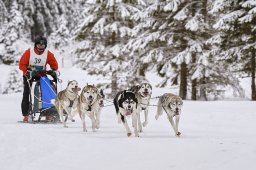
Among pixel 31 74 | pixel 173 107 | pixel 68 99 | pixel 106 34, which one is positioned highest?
pixel 106 34

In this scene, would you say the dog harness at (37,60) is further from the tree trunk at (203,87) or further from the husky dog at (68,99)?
the tree trunk at (203,87)

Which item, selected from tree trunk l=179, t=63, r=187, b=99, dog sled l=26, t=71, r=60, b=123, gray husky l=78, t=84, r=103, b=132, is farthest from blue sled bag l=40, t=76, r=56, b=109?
tree trunk l=179, t=63, r=187, b=99

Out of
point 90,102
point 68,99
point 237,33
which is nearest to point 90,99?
point 90,102

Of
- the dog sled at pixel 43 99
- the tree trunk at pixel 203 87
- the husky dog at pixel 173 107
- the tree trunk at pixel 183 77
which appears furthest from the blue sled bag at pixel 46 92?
the tree trunk at pixel 183 77

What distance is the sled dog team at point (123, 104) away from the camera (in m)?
7.97

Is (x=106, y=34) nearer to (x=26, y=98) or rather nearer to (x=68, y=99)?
(x=26, y=98)

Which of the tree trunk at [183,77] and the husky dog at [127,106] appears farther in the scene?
the tree trunk at [183,77]

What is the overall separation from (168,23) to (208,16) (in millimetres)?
1937

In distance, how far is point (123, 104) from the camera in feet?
26.1

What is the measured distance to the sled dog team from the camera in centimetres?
797

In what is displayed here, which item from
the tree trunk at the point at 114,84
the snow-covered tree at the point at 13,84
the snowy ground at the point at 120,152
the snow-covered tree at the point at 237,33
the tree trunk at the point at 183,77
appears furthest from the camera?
the snow-covered tree at the point at 13,84

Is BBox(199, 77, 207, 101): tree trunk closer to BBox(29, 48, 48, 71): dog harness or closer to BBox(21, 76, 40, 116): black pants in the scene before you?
BBox(29, 48, 48, 71): dog harness

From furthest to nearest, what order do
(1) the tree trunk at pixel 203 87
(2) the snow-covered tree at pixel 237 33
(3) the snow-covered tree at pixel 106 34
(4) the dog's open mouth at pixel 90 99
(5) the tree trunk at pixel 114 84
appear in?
(5) the tree trunk at pixel 114 84 < (3) the snow-covered tree at pixel 106 34 < (1) the tree trunk at pixel 203 87 < (2) the snow-covered tree at pixel 237 33 < (4) the dog's open mouth at pixel 90 99

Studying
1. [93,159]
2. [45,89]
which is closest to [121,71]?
[45,89]
